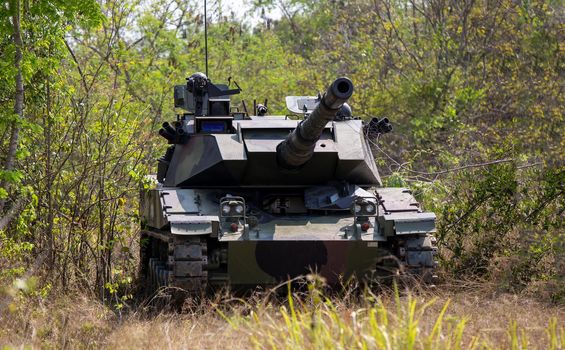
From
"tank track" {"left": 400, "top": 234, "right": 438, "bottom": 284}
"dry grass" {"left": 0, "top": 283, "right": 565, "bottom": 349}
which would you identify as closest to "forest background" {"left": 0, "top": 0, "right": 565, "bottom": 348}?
"dry grass" {"left": 0, "top": 283, "right": 565, "bottom": 349}

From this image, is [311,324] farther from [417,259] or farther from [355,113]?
[355,113]

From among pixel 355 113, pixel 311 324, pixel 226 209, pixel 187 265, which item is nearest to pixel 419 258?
pixel 226 209

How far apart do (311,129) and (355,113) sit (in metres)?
11.8

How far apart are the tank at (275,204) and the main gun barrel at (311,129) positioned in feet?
0.04

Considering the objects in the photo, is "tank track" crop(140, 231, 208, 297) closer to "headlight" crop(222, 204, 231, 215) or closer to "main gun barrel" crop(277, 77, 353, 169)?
"headlight" crop(222, 204, 231, 215)

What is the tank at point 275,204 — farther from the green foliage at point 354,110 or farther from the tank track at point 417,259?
the green foliage at point 354,110

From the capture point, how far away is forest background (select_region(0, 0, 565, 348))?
35.8ft

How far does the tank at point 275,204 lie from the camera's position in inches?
406

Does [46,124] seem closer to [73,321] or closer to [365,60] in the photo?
[73,321]

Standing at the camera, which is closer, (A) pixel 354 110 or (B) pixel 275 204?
(B) pixel 275 204

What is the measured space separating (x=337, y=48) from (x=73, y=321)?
50.0 ft

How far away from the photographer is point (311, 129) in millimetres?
10375

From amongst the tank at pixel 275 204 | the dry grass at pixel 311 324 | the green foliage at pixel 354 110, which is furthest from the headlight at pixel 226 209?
the green foliage at pixel 354 110

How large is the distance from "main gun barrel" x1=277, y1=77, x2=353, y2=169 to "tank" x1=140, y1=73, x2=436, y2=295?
0.04 feet
